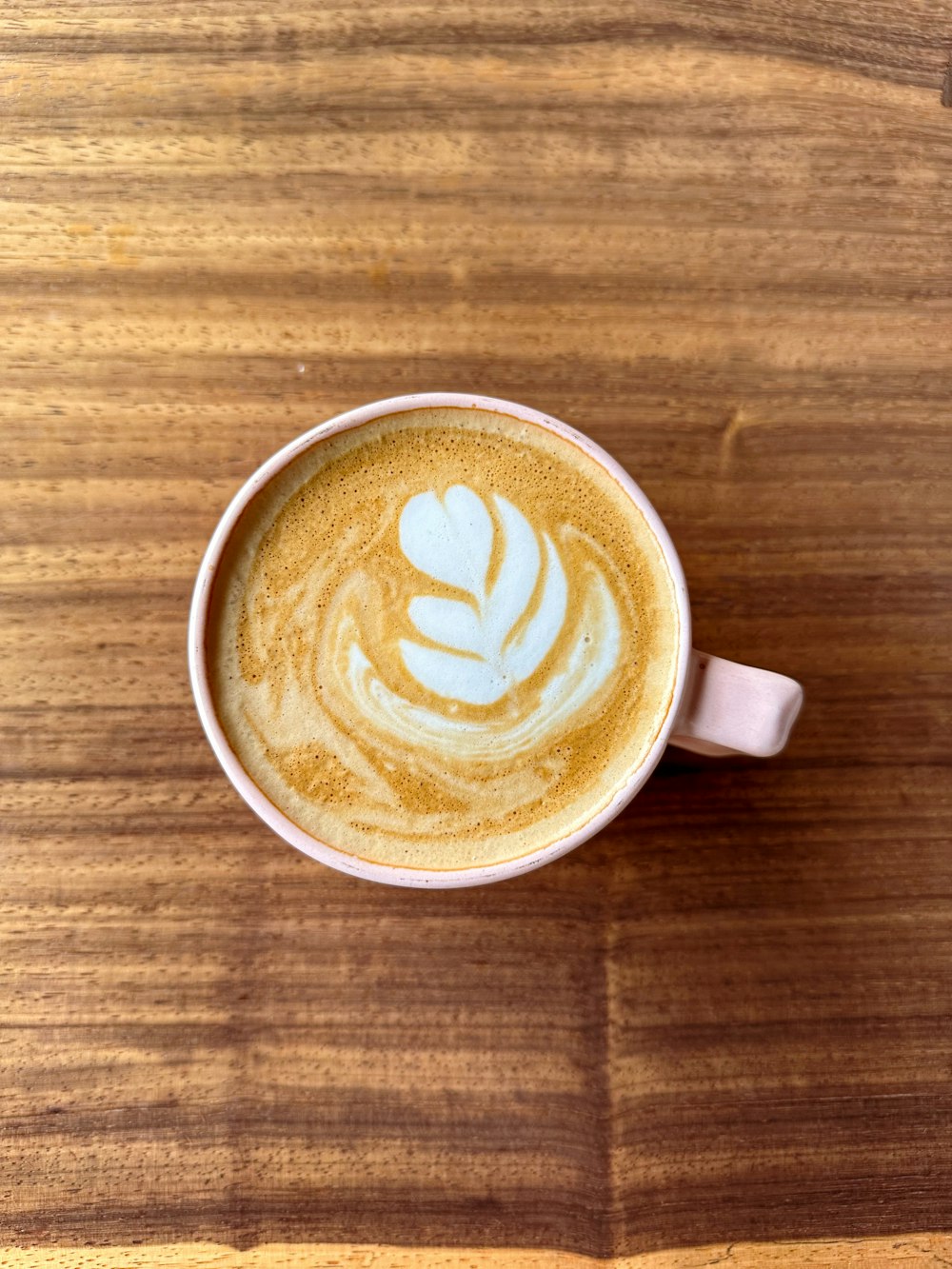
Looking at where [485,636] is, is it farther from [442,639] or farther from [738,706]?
[738,706]

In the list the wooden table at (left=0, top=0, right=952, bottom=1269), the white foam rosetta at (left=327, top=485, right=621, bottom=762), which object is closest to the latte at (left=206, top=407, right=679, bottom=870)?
the white foam rosetta at (left=327, top=485, right=621, bottom=762)

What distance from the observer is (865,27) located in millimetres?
972

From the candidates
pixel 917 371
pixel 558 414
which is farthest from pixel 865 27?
pixel 558 414

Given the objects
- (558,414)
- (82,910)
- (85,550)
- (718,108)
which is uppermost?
(718,108)

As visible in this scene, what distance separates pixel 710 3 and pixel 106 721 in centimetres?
96

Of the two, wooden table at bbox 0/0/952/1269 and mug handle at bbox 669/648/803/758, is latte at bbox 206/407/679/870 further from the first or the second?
wooden table at bbox 0/0/952/1269

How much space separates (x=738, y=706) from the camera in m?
0.77

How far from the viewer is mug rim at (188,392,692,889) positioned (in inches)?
30.3

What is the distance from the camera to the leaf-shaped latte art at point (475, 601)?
31.6 inches

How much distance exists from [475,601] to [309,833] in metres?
0.24

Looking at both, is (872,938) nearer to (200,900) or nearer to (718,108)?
(200,900)

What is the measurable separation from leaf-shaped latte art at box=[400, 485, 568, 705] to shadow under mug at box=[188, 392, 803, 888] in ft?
0.28

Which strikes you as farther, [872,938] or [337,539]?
[872,938]

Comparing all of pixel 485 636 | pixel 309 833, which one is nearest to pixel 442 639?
pixel 485 636
